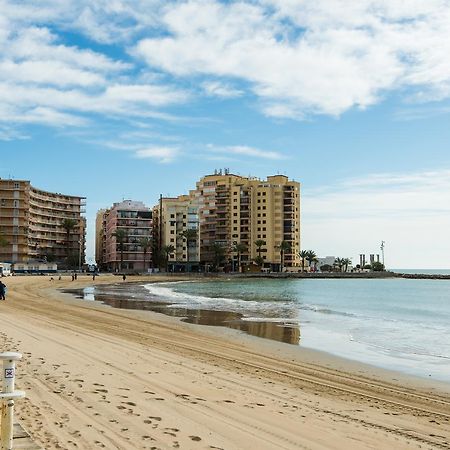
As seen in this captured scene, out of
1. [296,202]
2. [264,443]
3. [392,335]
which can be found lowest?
[392,335]

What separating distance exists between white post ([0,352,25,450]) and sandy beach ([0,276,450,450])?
1.20 m

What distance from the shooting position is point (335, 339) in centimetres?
2239

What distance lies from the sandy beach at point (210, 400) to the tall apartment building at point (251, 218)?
142079 mm

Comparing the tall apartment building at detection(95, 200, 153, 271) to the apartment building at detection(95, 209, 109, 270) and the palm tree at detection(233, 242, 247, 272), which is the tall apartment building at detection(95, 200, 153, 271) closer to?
the apartment building at detection(95, 209, 109, 270)

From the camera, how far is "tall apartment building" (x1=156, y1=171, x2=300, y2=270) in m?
158

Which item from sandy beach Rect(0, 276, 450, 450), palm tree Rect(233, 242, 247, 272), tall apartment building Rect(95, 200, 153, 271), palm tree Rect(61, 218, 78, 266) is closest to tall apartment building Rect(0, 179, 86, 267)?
palm tree Rect(61, 218, 78, 266)

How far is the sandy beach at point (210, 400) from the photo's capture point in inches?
260

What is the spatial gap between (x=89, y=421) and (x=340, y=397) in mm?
5261

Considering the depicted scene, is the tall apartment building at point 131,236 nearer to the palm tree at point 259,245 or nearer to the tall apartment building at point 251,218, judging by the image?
the tall apartment building at point 251,218

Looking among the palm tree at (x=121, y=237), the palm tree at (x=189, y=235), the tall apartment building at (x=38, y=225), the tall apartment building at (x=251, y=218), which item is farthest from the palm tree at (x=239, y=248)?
the tall apartment building at (x=38, y=225)

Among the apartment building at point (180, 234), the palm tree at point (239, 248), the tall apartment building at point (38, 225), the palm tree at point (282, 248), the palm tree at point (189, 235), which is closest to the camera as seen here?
the tall apartment building at point (38, 225)

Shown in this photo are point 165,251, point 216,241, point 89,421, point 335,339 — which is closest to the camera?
point 89,421

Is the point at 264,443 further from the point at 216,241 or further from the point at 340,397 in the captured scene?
the point at 216,241

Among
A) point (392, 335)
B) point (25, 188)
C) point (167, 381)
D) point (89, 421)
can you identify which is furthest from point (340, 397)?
point (25, 188)
